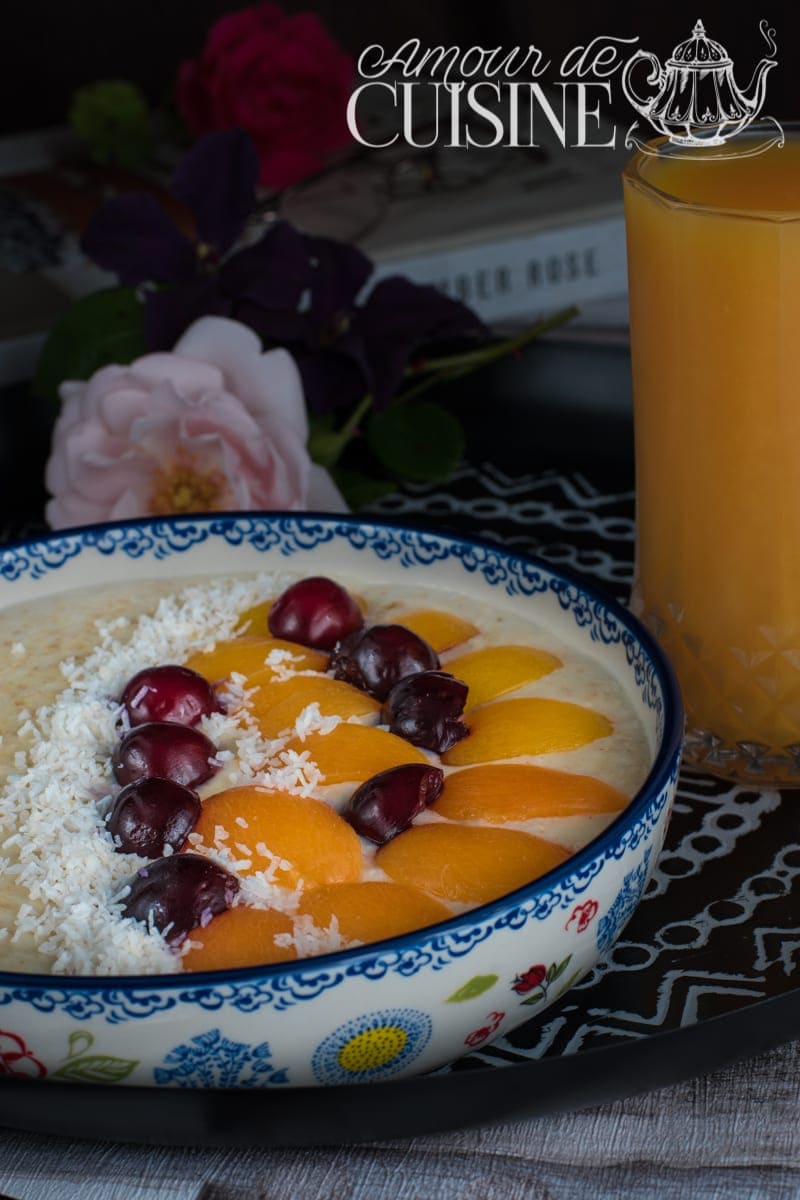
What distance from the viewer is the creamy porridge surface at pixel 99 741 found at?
0.77 meters

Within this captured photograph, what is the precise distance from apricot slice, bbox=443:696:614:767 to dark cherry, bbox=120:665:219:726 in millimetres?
165

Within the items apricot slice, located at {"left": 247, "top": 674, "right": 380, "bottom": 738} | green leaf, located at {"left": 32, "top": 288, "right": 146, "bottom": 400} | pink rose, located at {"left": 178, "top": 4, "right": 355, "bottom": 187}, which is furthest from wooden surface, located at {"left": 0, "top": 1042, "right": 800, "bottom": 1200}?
pink rose, located at {"left": 178, "top": 4, "right": 355, "bottom": 187}

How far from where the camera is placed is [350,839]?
818 mm

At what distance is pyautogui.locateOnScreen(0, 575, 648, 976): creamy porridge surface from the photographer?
30.3 inches

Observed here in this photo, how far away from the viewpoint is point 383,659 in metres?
0.97

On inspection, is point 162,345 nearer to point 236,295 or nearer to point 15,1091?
point 236,295

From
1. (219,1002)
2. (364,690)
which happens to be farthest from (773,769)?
(219,1002)

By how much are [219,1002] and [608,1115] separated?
239 millimetres

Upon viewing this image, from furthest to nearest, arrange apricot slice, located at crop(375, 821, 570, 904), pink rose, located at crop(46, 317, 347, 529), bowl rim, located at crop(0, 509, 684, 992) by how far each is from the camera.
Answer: pink rose, located at crop(46, 317, 347, 529)
apricot slice, located at crop(375, 821, 570, 904)
bowl rim, located at crop(0, 509, 684, 992)

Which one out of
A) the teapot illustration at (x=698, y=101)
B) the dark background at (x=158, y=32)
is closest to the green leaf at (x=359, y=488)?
the teapot illustration at (x=698, y=101)

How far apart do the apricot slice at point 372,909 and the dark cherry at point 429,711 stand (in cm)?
14

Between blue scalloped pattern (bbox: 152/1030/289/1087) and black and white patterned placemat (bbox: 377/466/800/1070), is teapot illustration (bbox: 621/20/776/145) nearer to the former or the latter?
black and white patterned placemat (bbox: 377/466/800/1070)

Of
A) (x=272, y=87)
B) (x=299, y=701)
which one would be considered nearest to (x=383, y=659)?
(x=299, y=701)

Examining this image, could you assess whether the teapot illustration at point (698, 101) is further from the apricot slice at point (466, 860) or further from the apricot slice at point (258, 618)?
the apricot slice at point (466, 860)
